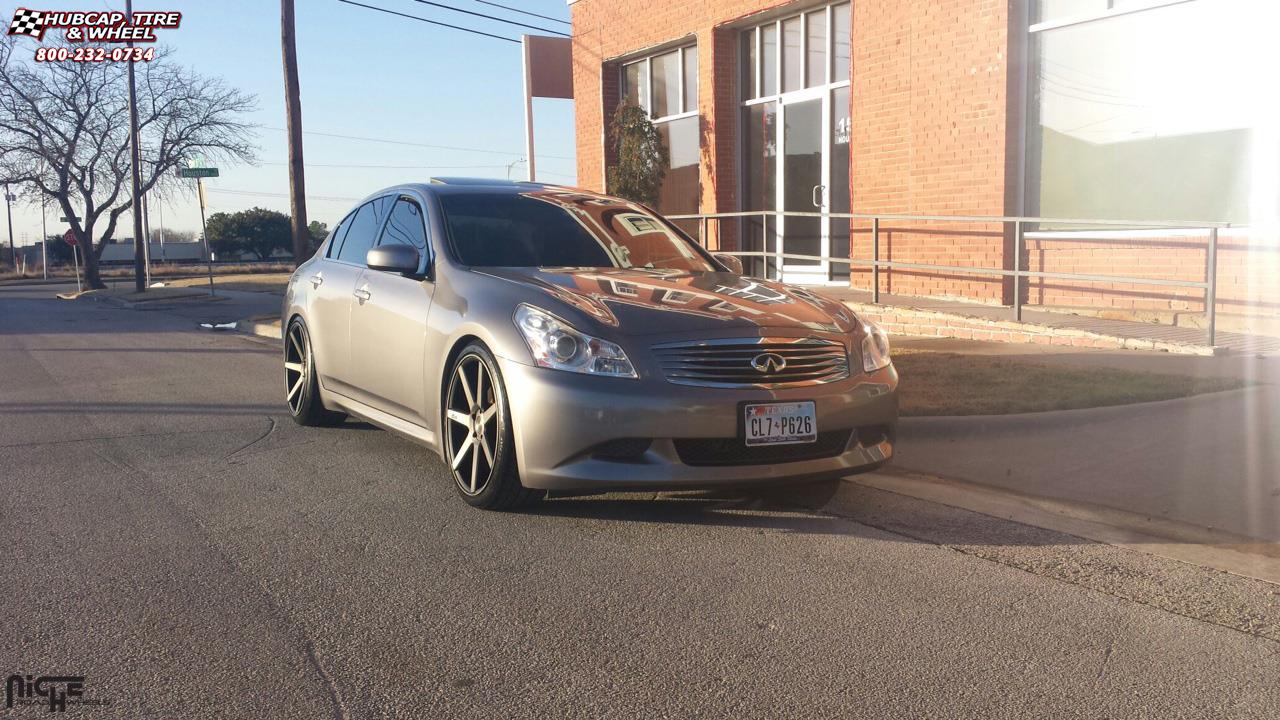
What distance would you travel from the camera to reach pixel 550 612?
376 cm

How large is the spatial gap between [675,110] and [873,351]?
13495 millimetres

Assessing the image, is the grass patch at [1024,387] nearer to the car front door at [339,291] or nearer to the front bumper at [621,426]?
the front bumper at [621,426]

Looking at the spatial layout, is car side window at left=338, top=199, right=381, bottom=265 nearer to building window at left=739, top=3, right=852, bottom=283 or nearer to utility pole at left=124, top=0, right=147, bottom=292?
building window at left=739, top=3, right=852, bottom=283

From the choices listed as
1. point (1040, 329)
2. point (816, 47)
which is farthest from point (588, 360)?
point (816, 47)

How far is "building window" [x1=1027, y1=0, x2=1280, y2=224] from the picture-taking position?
10016 mm

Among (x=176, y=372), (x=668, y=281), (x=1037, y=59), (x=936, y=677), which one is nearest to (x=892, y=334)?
(x=1037, y=59)

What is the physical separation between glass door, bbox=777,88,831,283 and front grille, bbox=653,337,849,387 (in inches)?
416

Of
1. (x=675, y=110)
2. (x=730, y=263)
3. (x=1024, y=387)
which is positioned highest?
(x=675, y=110)

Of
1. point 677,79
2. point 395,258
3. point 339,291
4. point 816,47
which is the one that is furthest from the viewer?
point 677,79

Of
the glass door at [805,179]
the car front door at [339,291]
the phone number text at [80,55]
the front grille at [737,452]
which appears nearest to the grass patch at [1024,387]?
the front grille at [737,452]

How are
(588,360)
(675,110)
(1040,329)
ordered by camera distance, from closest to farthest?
(588,360) → (1040,329) → (675,110)

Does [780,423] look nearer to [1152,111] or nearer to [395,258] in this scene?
[395,258]

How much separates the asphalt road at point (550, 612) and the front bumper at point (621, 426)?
27 centimetres

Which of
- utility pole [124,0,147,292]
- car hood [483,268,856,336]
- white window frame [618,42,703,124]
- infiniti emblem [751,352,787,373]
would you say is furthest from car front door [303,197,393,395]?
utility pole [124,0,147,292]
